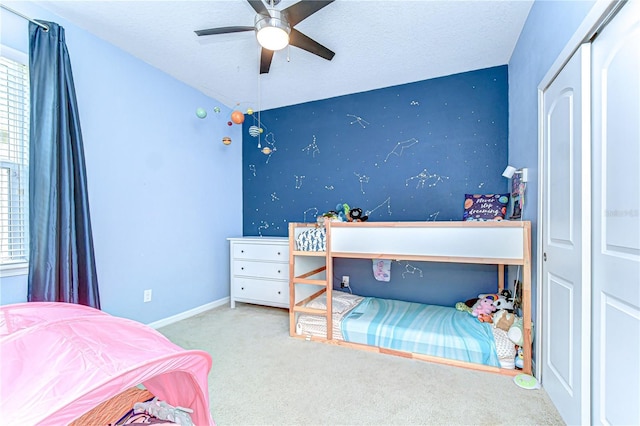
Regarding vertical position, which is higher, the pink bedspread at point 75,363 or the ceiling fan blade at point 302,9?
the ceiling fan blade at point 302,9

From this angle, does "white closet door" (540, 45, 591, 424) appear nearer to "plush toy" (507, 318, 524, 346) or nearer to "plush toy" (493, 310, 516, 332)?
"plush toy" (507, 318, 524, 346)

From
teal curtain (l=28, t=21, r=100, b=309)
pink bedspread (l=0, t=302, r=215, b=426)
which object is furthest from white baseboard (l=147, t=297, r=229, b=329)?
pink bedspread (l=0, t=302, r=215, b=426)

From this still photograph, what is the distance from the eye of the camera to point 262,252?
3.20 metres

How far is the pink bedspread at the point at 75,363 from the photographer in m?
0.77

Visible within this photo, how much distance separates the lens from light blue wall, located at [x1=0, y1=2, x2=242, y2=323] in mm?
2227

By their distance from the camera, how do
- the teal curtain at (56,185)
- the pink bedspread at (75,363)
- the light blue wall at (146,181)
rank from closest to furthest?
the pink bedspread at (75,363), the teal curtain at (56,185), the light blue wall at (146,181)

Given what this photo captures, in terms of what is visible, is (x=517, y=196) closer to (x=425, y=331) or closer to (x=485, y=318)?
(x=485, y=318)

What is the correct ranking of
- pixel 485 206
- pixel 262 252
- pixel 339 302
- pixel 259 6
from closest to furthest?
1. pixel 259 6
2. pixel 485 206
3. pixel 339 302
4. pixel 262 252

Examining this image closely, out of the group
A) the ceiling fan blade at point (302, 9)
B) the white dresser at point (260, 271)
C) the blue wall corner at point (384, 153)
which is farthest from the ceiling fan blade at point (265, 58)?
the white dresser at point (260, 271)

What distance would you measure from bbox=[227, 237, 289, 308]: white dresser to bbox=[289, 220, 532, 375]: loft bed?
412 mm

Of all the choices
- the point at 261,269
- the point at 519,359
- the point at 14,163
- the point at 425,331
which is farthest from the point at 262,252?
the point at 519,359

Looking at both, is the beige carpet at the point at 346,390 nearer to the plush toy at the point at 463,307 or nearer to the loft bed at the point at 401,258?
the loft bed at the point at 401,258

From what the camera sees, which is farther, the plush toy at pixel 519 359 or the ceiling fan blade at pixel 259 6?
the plush toy at pixel 519 359

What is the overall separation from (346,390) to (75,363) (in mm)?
1386
